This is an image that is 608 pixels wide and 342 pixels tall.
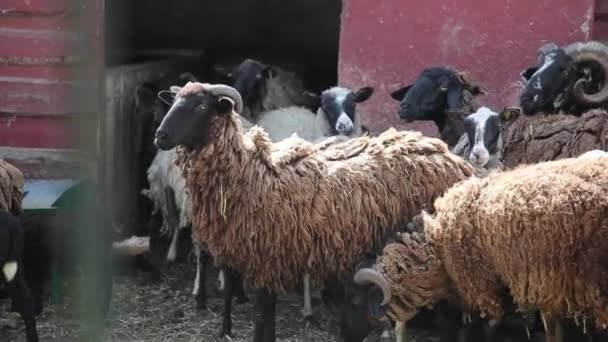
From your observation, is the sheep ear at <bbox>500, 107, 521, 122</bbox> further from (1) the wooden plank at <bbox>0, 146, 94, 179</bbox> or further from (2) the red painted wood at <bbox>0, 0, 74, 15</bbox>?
(2) the red painted wood at <bbox>0, 0, 74, 15</bbox>

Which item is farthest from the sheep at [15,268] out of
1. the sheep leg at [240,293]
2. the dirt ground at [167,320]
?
the sheep leg at [240,293]

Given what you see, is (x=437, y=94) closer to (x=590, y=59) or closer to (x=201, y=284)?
(x=590, y=59)

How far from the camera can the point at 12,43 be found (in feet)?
25.4

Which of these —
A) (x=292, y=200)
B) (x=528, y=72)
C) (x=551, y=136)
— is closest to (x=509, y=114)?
(x=551, y=136)

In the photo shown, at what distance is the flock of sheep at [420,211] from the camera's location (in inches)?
194

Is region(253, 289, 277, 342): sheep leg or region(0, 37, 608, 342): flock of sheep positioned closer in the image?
region(0, 37, 608, 342): flock of sheep

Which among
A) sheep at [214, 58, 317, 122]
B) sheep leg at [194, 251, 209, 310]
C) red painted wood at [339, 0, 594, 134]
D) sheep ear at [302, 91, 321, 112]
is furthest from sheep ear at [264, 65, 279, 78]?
sheep leg at [194, 251, 209, 310]

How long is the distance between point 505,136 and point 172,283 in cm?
290

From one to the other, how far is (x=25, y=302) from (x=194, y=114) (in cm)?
166

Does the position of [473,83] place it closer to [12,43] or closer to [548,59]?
[548,59]

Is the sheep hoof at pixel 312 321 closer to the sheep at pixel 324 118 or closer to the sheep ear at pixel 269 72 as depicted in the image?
the sheep at pixel 324 118

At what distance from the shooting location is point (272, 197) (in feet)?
18.9

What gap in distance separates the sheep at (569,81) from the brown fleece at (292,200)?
1318 mm

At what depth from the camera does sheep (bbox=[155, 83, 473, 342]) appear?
5.71 metres
